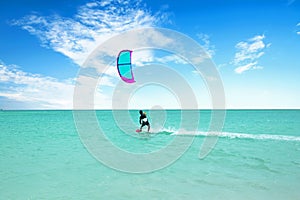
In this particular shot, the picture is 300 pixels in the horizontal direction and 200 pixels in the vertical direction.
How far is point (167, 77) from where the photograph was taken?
40.5ft

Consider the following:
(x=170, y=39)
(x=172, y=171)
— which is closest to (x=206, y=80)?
(x=170, y=39)

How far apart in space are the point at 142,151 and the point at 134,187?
4555 millimetres

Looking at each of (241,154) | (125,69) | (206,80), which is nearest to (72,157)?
(125,69)

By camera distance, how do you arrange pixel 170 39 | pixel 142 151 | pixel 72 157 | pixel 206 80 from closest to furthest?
pixel 72 157, pixel 206 80, pixel 142 151, pixel 170 39

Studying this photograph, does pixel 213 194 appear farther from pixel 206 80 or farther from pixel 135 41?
pixel 135 41

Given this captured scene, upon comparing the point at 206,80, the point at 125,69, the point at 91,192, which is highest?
the point at 125,69

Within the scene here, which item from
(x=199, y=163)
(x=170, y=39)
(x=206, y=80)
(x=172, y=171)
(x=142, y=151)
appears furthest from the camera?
(x=170, y=39)

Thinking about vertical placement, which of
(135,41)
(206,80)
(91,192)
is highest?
(135,41)

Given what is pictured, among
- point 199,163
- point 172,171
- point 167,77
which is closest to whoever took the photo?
point 172,171

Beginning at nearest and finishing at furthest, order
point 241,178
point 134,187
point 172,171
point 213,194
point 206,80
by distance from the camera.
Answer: point 213,194 → point 134,187 → point 241,178 → point 172,171 → point 206,80

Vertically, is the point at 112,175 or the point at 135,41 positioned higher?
the point at 135,41

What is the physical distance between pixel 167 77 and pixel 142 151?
188 inches

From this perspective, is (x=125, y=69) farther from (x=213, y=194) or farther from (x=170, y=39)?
(x=213, y=194)

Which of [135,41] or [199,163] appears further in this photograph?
[135,41]
